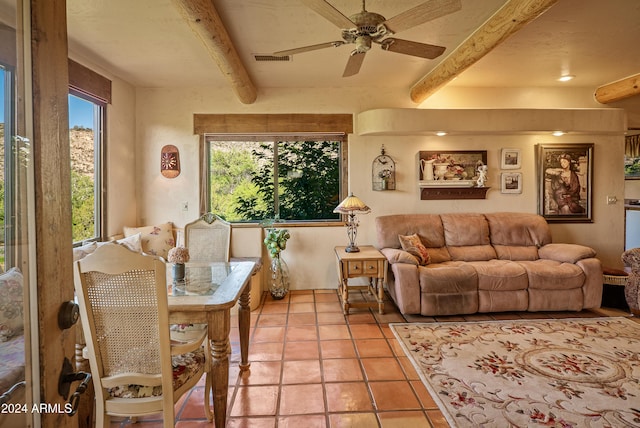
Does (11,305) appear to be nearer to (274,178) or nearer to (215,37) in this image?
(215,37)

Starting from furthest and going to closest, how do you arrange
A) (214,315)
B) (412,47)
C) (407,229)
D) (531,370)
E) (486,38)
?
1. (407,229)
2. (486,38)
3. (531,370)
4. (412,47)
5. (214,315)

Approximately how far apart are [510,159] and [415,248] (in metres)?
2.01

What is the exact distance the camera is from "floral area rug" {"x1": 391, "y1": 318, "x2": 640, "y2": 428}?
199 centimetres

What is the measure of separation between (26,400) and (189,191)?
12.6ft

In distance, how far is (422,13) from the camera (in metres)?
1.91

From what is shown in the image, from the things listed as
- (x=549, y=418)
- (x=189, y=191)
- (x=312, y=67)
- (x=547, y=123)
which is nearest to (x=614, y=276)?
(x=547, y=123)

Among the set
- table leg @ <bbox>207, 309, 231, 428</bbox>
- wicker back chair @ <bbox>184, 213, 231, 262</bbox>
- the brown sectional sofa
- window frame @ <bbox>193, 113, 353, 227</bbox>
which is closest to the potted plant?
window frame @ <bbox>193, 113, 353, 227</bbox>

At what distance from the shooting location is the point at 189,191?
14.6ft

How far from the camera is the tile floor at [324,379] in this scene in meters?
2.01

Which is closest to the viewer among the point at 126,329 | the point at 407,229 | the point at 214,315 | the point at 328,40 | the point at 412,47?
the point at 126,329

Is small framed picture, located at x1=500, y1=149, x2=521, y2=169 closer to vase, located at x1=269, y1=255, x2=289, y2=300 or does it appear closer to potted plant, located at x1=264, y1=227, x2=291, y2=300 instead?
potted plant, located at x1=264, y1=227, x2=291, y2=300

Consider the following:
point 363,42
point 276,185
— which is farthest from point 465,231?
point 363,42

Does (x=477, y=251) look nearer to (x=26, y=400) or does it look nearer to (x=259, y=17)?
(x=259, y=17)

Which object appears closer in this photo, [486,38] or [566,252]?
[486,38]
